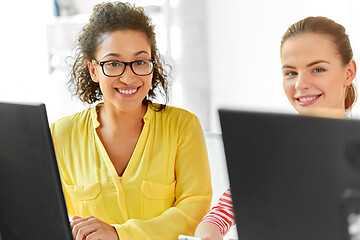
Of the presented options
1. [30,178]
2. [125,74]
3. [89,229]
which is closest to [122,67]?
[125,74]

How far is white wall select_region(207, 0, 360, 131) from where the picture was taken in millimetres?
3412

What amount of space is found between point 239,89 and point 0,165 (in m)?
2.77

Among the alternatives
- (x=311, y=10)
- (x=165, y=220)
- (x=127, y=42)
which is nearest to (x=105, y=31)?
(x=127, y=42)

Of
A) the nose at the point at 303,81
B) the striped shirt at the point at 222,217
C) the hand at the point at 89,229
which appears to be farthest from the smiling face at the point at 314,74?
the hand at the point at 89,229

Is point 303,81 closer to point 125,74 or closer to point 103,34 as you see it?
point 125,74

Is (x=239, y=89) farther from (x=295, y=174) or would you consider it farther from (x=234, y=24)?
(x=295, y=174)

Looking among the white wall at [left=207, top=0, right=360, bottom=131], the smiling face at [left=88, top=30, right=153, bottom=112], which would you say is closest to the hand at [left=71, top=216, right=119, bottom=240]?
the smiling face at [left=88, top=30, right=153, bottom=112]

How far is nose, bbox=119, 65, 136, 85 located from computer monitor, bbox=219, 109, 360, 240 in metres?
0.79

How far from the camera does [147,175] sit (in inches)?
61.2

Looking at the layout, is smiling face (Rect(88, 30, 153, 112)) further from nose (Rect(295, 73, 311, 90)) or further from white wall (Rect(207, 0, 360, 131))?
white wall (Rect(207, 0, 360, 131))

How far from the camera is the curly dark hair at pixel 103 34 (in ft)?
5.27

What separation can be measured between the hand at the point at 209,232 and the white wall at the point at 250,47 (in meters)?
2.05

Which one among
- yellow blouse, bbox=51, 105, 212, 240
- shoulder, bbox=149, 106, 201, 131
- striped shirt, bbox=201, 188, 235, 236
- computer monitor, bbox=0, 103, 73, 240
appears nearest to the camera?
computer monitor, bbox=0, 103, 73, 240

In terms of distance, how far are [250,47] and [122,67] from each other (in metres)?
2.16
